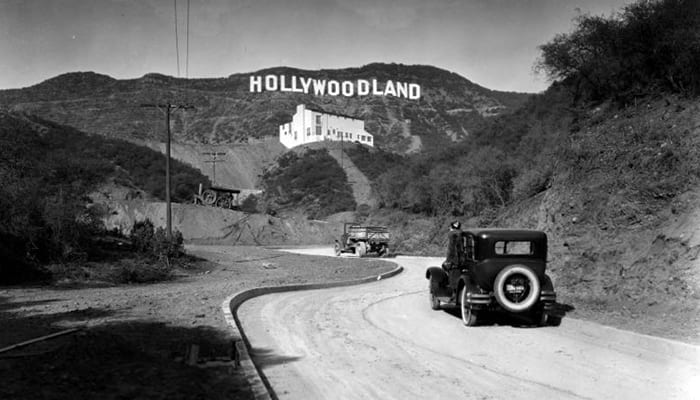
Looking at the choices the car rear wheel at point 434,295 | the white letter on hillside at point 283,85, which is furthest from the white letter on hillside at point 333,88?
the car rear wheel at point 434,295

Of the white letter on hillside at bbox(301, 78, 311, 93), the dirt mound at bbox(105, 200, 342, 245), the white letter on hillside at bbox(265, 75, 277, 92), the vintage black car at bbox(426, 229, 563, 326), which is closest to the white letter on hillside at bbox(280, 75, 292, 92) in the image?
the white letter on hillside at bbox(265, 75, 277, 92)

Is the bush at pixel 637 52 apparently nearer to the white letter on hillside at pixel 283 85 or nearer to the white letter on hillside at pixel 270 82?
the white letter on hillside at pixel 283 85

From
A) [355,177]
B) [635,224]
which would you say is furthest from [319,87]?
[635,224]

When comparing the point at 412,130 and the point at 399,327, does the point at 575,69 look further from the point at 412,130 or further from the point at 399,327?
the point at 412,130

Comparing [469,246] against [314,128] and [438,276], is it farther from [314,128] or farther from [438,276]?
[314,128]

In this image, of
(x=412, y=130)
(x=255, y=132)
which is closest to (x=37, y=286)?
(x=255, y=132)

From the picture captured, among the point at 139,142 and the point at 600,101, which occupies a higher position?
the point at 139,142

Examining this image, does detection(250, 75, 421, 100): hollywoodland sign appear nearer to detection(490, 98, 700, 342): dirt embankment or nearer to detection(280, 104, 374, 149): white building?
detection(280, 104, 374, 149): white building

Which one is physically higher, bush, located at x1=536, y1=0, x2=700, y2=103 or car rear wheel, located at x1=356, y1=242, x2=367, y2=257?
bush, located at x1=536, y1=0, x2=700, y2=103
